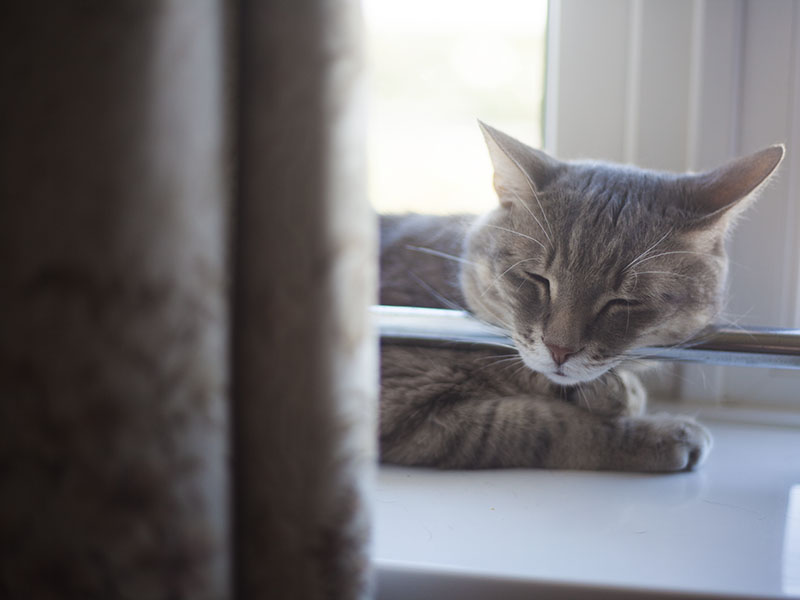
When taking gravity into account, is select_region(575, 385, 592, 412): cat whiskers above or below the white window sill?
above

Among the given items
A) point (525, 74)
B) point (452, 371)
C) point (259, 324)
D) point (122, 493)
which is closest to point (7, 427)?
point (122, 493)

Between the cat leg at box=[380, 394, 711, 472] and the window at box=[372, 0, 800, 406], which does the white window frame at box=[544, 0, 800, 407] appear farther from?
the cat leg at box=[380, 394, 711, 472]

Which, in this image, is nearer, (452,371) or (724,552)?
(724,552)

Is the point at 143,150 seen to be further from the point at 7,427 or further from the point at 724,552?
the point at 724,552

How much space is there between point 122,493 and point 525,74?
1.11 metres

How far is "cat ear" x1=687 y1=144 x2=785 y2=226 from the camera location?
0.89 m

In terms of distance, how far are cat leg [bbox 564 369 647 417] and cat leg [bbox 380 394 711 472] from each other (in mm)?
33

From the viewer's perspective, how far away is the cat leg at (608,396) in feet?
3.41

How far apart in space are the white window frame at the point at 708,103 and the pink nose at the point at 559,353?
420 mm

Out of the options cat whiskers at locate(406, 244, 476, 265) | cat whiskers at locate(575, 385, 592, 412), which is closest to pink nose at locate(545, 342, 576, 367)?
cat whiskers at locate(575, 385, 592, 412)

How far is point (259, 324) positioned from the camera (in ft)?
1.79

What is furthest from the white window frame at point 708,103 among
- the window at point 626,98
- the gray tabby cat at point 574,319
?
the gray tabby cat at point 574,319

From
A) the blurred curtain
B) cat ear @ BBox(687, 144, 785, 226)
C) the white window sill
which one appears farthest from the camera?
cat ear @ BBox(687, 144, 785, 226)

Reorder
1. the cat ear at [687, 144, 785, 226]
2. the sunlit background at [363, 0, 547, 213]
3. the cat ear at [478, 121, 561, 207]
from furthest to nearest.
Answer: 1. the sunlit background at [363, 0, 547, 213]
2. the cat ear at [478, 121, 561, 207]
3. the cat ear at [687, 144, 785, 226]
